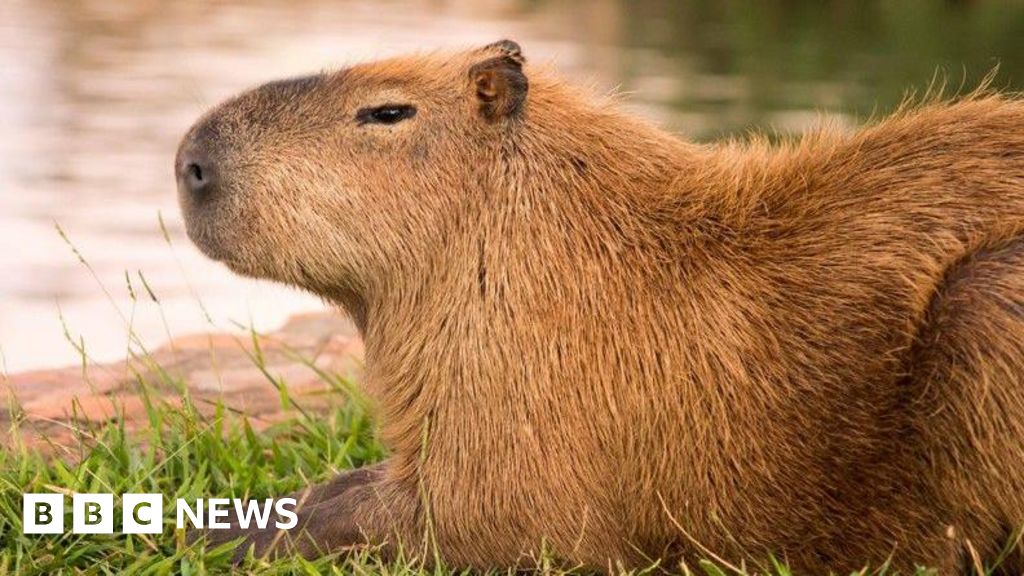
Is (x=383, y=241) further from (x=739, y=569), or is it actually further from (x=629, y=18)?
(x=629, y=18)

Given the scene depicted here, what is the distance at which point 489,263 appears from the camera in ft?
11.8

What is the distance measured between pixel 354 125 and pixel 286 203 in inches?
9.5

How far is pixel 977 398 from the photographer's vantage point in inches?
127

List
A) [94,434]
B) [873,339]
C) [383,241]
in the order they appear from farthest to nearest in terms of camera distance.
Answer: [94,434]
[383,241]
[873,339]

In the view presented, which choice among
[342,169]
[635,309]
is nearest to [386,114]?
[342,169]

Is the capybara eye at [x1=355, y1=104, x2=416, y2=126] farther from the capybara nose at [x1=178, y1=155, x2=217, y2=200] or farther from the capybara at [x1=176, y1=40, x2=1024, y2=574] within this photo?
the capybara nose at [x1=178, y1=155, x2=217, y2=200]

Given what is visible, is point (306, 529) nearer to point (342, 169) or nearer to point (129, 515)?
point (129, 515)

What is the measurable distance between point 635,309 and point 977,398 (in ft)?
2.50

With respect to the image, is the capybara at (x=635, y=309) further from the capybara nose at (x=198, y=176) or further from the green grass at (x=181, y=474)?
the green grass at (x=181, y=474)

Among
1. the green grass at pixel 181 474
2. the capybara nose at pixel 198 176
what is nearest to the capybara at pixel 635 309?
the capybara nose at pixel 198 176

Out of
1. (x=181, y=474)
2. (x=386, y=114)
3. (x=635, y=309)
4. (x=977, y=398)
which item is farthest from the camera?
(x=181, y=474)

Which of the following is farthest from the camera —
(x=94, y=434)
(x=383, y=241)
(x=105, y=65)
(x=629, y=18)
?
(x=629, y=18)

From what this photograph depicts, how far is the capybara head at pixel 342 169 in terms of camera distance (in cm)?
361

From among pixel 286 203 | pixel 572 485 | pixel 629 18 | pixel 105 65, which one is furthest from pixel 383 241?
pixel 629 18
